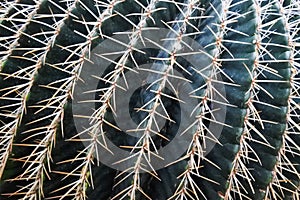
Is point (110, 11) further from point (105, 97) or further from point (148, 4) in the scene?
point (105, 97)

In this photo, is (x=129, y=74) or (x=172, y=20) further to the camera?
(x=172, y=20)

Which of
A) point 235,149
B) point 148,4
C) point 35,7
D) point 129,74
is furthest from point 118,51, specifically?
point 235,149

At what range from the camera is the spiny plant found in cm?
157

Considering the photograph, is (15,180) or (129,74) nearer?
(129,74)

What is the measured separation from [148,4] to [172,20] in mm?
105

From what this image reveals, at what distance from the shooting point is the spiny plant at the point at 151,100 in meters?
1.57

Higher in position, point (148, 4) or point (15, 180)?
point (148, 4)

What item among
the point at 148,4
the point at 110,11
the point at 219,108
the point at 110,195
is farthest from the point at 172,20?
the point at 110,195

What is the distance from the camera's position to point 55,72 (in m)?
1.65

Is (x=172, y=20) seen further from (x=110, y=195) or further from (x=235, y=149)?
(x=110, y=195)

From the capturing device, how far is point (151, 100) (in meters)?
1.55

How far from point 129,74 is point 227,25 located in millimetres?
393

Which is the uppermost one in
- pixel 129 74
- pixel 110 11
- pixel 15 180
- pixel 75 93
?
pixel 110 11

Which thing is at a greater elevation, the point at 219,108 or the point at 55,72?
the point at 219,108
